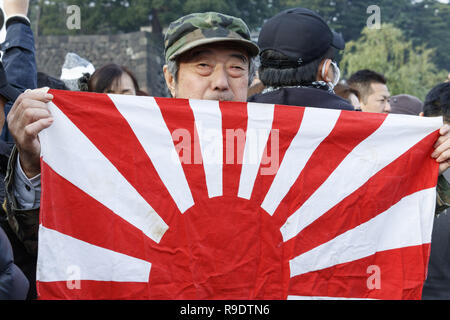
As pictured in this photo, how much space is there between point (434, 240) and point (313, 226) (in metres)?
0.95

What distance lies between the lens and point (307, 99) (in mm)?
2557

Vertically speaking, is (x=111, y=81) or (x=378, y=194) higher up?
(x=111, y=81)

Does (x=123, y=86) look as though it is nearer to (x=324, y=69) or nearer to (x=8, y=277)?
(x=324, y=69)

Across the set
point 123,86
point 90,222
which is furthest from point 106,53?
point 90,222

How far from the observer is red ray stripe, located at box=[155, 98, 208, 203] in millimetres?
2160

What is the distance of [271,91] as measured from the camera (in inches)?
105

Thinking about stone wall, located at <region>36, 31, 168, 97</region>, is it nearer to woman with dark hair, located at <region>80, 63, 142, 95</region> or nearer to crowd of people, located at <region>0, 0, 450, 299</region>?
woman with dark hair, located at <region>80, 63, 142, 95</region>

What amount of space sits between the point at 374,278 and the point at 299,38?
1099mm

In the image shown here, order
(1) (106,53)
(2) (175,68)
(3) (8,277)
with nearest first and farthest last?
(3) (8,277) < (2) (175,68) < (1) (106,53)

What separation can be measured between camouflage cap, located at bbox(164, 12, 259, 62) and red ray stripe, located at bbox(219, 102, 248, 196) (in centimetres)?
25

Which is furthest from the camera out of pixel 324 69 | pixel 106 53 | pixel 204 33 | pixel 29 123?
pixel 106 53

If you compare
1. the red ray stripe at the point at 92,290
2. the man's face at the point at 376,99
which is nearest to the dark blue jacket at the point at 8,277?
the red ray stripe at the point at 92,290
